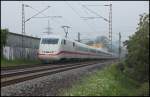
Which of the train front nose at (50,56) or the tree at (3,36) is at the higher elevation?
the tree at (3,36)

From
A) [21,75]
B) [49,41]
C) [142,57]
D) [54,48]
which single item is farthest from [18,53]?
[142,57]

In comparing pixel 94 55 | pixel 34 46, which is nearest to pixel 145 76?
pixel 34 46

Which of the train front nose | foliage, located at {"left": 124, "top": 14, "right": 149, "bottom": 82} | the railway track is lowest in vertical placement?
the railway track

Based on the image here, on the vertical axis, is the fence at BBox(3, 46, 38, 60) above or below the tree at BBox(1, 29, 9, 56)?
below

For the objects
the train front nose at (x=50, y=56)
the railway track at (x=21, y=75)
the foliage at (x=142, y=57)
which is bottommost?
the railway track at (x=21, y=75)

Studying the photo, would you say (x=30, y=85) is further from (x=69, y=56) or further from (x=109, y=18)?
(x=109, y=18)

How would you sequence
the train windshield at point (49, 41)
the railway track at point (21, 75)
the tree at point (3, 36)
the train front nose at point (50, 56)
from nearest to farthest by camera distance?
the railway track at point (21, 75), the train front nose at point (50, 56), the tree at point (3, 36), the train windshield at point (49, 41)

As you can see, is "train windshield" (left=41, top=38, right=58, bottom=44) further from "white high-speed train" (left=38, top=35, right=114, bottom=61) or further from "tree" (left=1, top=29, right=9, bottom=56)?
"tree" (left=1, top=29, right=9, bottom=56)

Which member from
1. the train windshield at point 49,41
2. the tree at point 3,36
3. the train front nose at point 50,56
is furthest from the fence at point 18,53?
the train front nose at point 50,56

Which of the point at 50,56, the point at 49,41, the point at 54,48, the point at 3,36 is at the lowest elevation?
the point at 50,56

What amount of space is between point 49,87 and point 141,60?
404 cm

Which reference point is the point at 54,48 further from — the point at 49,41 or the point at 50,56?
the point at 49,41

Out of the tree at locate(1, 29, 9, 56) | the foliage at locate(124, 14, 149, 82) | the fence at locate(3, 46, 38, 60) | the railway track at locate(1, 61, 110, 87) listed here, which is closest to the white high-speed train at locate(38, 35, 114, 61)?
the tree at locate(1, 29, 9, 56)

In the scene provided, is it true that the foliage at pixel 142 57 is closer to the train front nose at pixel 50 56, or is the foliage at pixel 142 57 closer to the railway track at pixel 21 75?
the railway track at pixel 21 75
